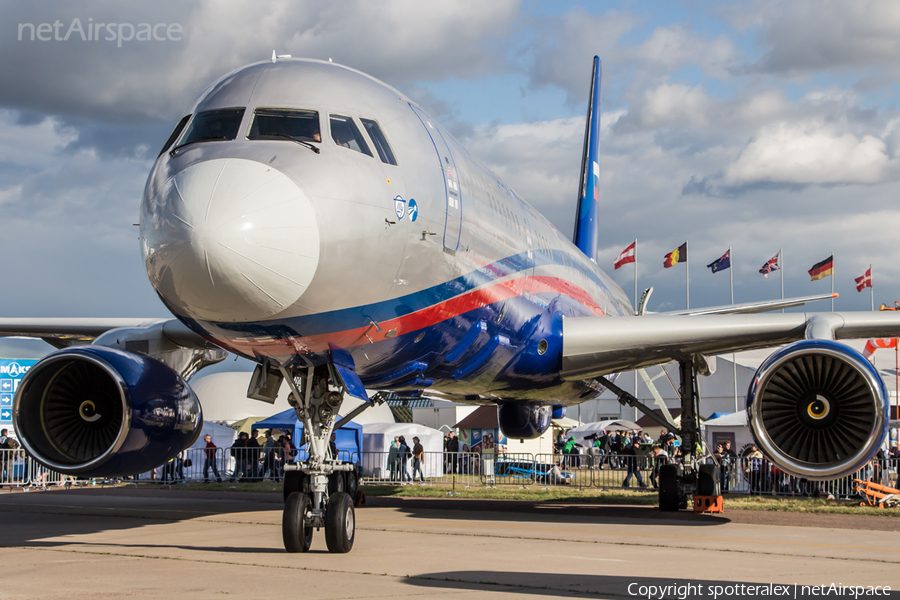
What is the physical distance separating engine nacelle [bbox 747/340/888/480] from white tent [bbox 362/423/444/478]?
1896 cm

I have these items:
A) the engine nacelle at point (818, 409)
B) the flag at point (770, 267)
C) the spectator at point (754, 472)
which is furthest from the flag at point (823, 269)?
the engine nacelle at point (818, 409)

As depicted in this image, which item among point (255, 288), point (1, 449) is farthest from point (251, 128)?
point (1, 449)

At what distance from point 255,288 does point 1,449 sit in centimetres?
1869

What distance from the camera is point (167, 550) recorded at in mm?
9344

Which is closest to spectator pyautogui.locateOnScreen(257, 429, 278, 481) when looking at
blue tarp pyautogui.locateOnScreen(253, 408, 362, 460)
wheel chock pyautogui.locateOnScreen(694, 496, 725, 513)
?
blue tarp pyautogui.locateOnScreen(253, 408, 362, 460)

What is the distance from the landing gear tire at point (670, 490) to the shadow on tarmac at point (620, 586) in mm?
7761

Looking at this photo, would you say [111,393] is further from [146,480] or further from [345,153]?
[146,480]

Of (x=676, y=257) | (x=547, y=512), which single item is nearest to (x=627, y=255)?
(x=676, y=257)

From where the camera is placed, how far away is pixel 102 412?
11.2m

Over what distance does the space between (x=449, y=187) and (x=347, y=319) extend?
2239 millimetres

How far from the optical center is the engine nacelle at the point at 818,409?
34.4 feet

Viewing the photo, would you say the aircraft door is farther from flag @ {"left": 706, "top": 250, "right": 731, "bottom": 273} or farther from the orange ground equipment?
flag @ {"left": 706, "top": 250, "right": 731, "bottom": 273}

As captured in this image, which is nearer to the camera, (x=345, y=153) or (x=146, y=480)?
(x=345, y=153)

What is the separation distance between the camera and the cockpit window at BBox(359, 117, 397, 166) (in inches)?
328
